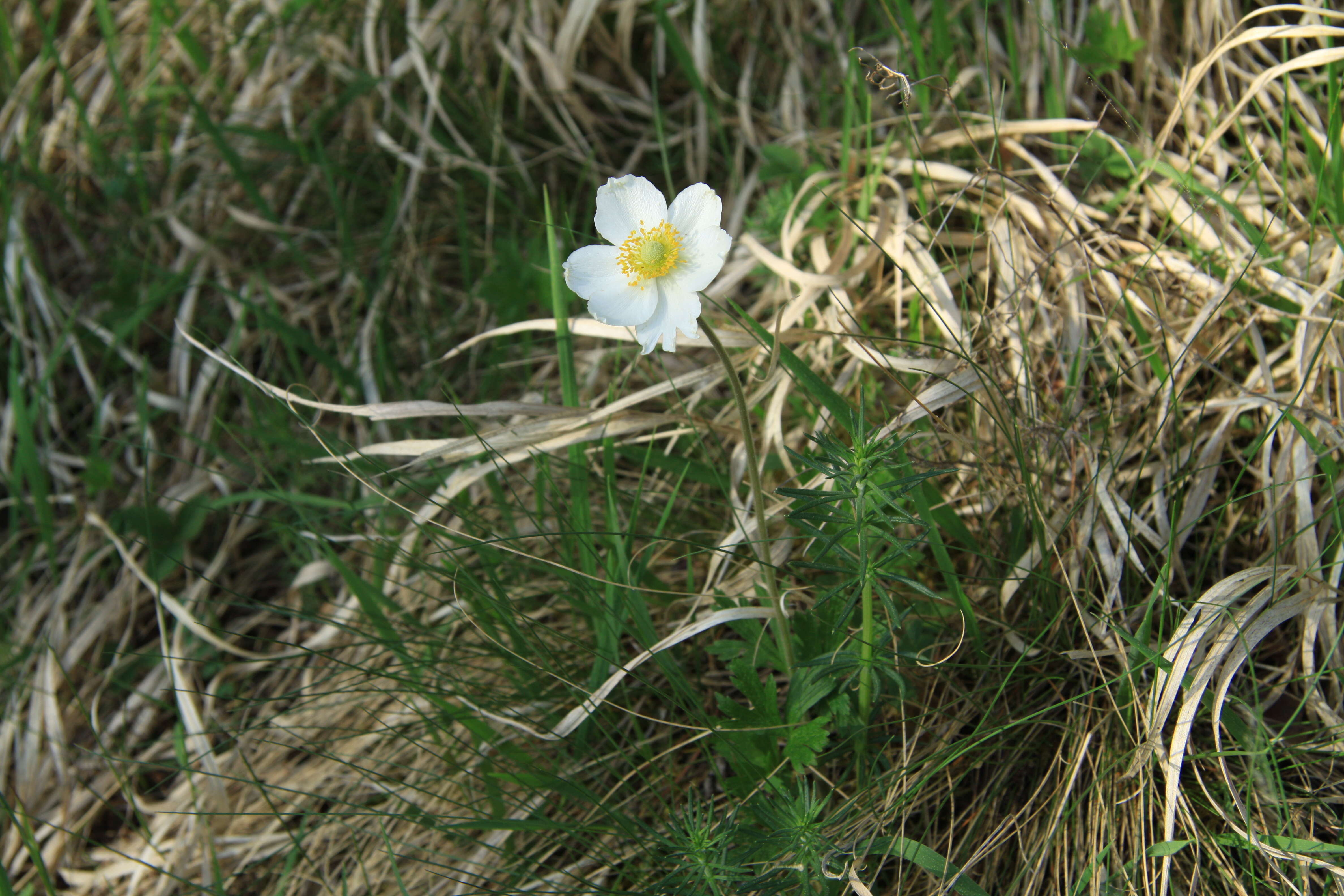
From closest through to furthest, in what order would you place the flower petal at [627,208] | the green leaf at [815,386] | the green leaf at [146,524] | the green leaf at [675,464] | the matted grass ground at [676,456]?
the flower petal at [627,208]
the matted grass ground at [676,456]
the green leaf at [815,386]
the green leaf at [675,464]
the green leaf at [146,524]

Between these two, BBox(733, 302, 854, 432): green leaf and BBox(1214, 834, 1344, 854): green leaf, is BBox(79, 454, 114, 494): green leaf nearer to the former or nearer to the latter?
BBox(733, 302, 854, 432): green leaf

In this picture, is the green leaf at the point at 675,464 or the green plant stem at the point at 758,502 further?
the green leaf at the point at 675,464

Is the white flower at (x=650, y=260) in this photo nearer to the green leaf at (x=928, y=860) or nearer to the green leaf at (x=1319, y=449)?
the green leaf at (x=928, y=860)

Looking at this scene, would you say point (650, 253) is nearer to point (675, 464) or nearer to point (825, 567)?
point (825, 567)

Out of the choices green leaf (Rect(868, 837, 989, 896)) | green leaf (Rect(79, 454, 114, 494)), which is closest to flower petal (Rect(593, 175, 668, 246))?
green leaf (Rect(868, 837, 989, 896))

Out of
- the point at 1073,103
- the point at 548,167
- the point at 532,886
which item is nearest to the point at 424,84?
the point at 548,167

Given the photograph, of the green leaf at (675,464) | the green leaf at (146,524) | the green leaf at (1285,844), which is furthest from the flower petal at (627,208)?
the green leaf at (146,524)
